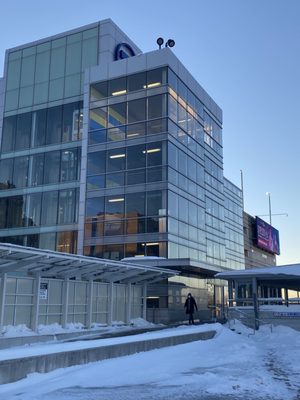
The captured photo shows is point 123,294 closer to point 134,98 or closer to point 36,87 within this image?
point 134,98

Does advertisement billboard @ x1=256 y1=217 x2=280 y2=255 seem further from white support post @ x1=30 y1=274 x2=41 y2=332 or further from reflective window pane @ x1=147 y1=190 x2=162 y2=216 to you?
white support post @ x1=30 y1=274 x2=41 y2=332

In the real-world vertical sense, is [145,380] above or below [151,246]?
below

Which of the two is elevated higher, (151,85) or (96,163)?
(151,85)

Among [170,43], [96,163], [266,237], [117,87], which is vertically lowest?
[96,163]

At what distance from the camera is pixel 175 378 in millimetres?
10453

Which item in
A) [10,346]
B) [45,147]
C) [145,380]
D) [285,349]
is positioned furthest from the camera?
[45,147]

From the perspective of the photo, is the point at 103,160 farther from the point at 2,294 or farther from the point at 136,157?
the point at 2,294

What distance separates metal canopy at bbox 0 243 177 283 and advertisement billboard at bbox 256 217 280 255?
48.3 metres

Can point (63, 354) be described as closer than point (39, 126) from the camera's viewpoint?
Yes

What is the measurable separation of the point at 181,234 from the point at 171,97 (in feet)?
32.4

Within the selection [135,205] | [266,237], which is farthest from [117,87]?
[266,237]

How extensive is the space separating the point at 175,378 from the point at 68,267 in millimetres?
9458

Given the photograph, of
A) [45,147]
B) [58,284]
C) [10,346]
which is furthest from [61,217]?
[10,346]

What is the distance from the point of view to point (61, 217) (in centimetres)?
3616
